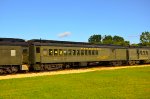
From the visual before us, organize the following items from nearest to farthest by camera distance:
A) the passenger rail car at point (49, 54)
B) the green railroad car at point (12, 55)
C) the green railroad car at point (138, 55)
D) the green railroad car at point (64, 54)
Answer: the green railroad car at point (12, 55) → the passenger rail car at point (49, 54) → the green railroad car at point (64, 54) → the green railroad car at point (138, 55)

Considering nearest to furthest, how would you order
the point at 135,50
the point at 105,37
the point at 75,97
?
1. the point at 75,97
2. the point at 135,50
3. the point at 105,37

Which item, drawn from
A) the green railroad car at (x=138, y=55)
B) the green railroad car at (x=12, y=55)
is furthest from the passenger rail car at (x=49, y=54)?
the green railroad car at (x=138, y=55)

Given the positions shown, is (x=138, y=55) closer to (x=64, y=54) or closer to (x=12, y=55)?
(x=64, y=54)

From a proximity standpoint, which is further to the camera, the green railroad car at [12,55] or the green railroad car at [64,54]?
the green railroad car at [64,54]

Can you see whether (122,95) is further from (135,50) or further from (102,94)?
(135,50)

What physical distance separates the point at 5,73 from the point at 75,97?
15.8 meters

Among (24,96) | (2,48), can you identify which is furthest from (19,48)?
(24,96)

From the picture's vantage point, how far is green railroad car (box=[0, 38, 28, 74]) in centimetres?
2647

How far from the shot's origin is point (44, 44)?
3033cm

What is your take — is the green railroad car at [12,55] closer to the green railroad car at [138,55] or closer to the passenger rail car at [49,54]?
the passenger rail car at [49,54]

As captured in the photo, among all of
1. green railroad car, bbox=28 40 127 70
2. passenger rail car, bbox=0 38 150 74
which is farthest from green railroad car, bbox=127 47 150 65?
green railroad car, bbox=28 40 127 70

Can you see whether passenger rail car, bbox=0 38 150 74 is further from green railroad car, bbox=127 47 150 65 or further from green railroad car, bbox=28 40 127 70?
green railroad car, bbox=127 47 150 65

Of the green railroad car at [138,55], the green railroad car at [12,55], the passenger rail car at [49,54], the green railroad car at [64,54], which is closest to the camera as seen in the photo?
the green railroad car at [12,55]

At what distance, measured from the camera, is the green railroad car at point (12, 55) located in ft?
86.8
